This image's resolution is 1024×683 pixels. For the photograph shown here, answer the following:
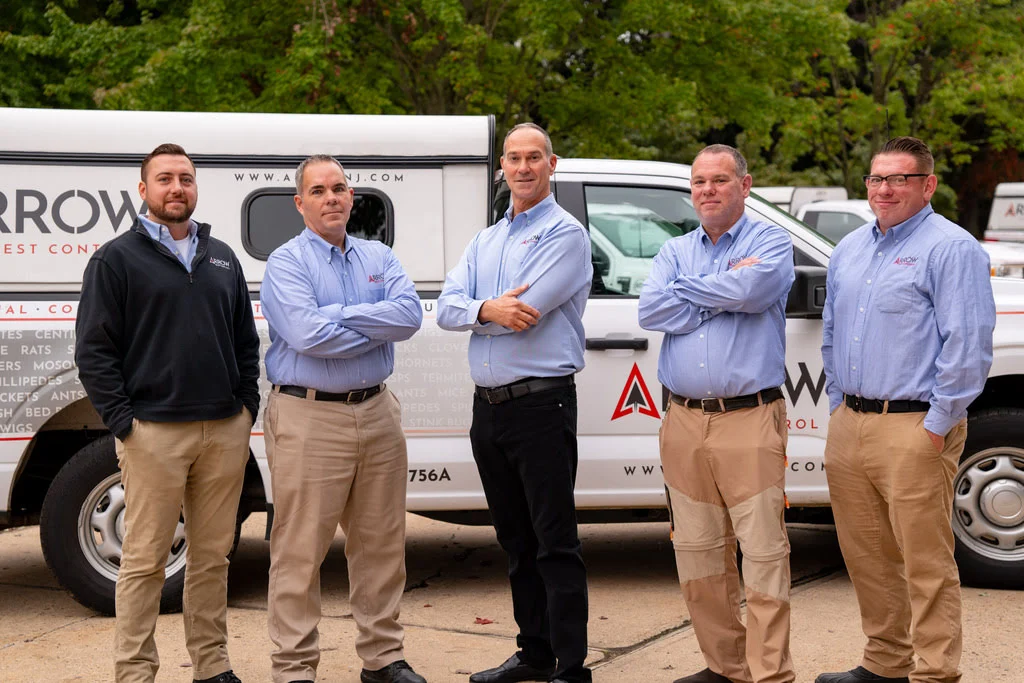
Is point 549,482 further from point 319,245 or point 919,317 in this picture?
point 919,317

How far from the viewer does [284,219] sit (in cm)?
570

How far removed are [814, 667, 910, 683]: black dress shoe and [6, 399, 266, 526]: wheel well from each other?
2651 mm

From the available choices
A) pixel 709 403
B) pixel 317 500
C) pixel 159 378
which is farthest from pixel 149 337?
pixel 709 403

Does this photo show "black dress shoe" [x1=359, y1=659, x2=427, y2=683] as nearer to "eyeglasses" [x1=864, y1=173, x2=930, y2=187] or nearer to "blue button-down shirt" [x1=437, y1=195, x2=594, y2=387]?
"blue button-down shirt" [x1=437, y1=195, x2=594, y2=387]

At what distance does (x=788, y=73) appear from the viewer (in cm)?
1653

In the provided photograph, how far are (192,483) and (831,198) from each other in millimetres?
16488

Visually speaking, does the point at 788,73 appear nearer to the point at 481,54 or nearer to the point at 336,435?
the point at 481,54

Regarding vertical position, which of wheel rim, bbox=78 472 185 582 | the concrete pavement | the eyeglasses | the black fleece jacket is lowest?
the concrete pavement

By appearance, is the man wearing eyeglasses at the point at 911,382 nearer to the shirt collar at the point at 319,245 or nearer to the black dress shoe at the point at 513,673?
the black dress shoe at the point at 513,673

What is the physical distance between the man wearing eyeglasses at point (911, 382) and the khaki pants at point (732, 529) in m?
0.31

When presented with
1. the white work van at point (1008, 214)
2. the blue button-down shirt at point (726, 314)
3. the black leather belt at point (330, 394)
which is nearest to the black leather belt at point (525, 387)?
the blue button-down shirt at point (726, 314)

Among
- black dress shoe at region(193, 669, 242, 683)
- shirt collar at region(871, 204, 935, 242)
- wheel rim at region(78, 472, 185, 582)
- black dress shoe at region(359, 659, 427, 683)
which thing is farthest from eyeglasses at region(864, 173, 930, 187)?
wheel rim at region(78, 472, 185, 582)

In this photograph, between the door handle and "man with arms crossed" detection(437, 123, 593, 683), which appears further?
the door handle

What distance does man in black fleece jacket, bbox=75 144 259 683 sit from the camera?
14.3 feet
